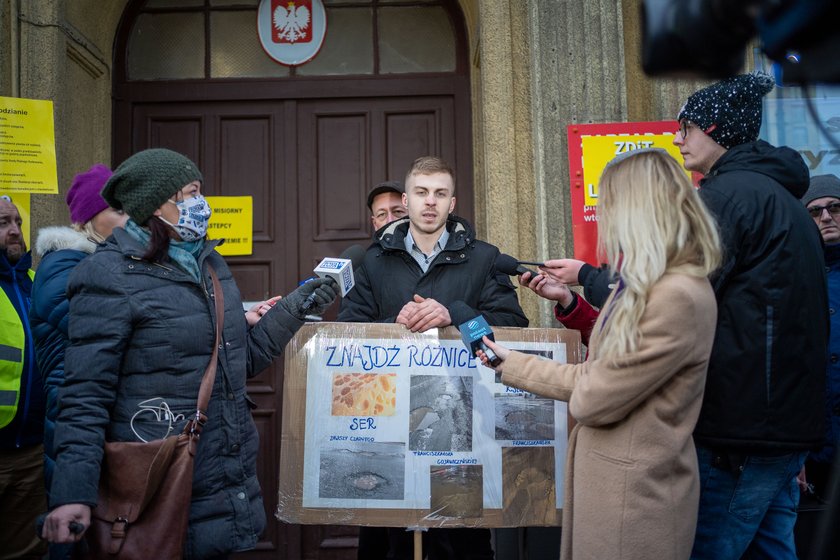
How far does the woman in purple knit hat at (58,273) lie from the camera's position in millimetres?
3227

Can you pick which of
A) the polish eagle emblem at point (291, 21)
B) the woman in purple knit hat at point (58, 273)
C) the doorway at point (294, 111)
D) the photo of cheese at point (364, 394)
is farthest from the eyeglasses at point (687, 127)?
the polish eagle emblem at point (291, 21)

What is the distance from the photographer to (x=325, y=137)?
5637 millimetres

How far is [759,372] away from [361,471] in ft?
5.17

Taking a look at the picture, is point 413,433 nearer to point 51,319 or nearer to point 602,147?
point 51,319

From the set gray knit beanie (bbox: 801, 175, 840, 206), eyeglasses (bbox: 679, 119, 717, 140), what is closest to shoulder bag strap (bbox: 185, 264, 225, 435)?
eyeglasses (bbox: 679, 119, 717, 140)

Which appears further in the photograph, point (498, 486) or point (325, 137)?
point (325, 137)

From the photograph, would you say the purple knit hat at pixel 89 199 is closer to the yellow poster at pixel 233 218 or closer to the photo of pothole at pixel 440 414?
the photo of pothole at pixel 440 414

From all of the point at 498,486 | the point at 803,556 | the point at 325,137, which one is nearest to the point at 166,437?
the point at 498,486

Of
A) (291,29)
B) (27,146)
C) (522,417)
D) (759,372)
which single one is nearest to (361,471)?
(522,417)

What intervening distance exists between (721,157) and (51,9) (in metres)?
4.18

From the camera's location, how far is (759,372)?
2.53m

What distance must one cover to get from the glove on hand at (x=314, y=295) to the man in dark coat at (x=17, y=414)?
1550 millimetres

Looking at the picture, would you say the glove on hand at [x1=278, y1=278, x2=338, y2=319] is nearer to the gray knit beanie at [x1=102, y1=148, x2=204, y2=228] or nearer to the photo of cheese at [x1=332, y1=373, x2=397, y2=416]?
the photo of cheese at [x1=332, y1=373, x2=397, y2=416]

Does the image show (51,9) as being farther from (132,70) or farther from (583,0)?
(583,0)
